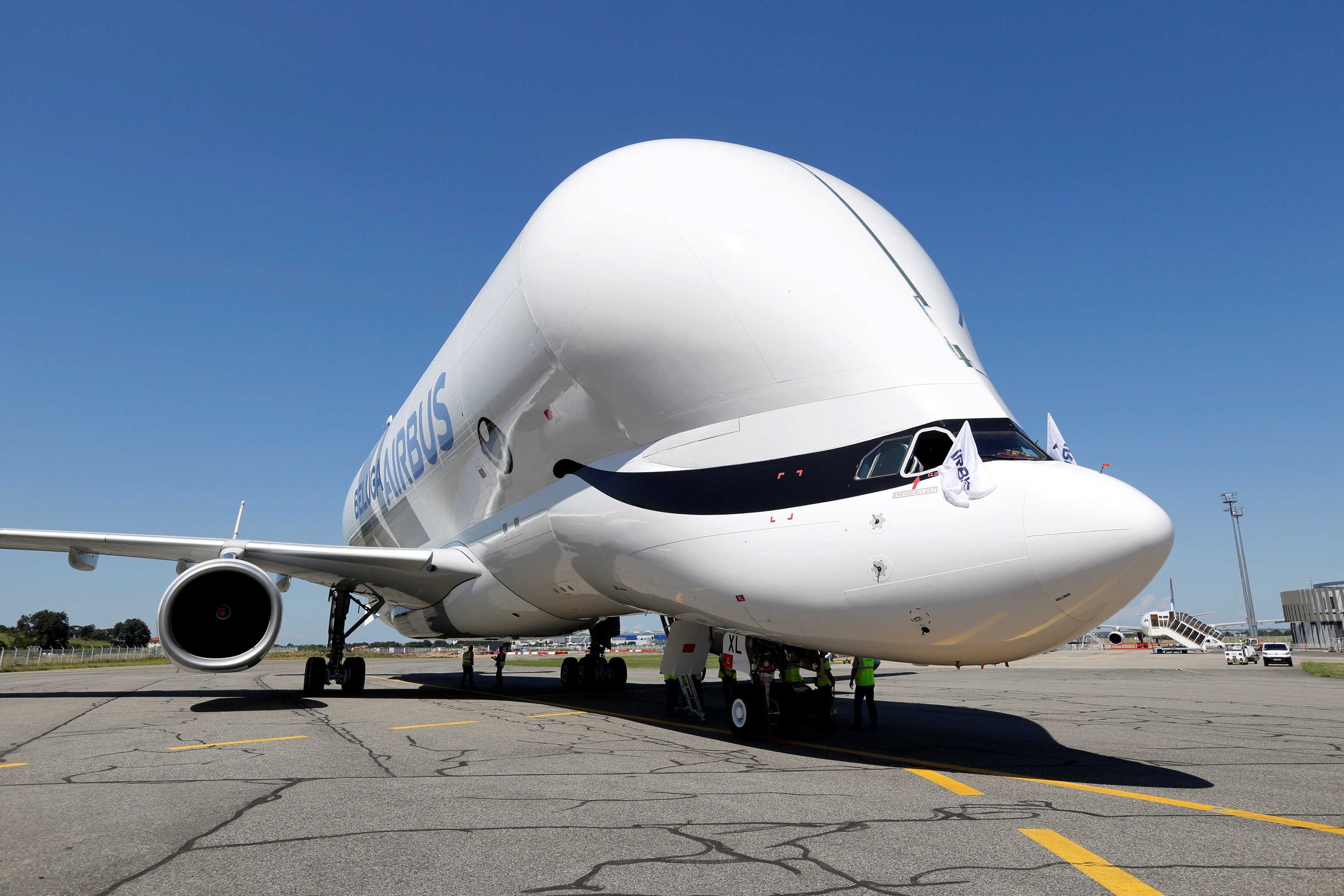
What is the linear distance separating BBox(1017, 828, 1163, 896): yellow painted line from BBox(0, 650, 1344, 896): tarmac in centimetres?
2

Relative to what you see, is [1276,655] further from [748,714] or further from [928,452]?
[928,452]

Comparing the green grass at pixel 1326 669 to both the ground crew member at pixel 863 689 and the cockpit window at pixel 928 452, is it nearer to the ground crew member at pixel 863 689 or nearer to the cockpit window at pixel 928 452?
the ground crew member at pixel 863 689

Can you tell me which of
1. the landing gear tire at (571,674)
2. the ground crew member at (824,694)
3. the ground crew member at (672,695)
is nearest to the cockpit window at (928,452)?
the ground crew member at (824,694)

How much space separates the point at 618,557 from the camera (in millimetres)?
9922

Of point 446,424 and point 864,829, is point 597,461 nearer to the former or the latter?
point 446,424

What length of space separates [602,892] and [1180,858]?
9.62 feet

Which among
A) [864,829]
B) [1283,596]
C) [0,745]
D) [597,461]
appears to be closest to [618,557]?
[597,461]

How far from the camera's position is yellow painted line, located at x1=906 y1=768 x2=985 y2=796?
20.3 ft

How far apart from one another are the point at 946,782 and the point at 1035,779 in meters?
0.78

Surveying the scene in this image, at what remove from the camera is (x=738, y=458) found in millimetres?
8523

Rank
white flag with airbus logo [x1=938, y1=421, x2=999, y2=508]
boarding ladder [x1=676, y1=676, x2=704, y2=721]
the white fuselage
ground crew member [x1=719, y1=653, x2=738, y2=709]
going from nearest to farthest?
the white fuselage, white flag with airbus logo [x1=938, y1=421, x2=999, y2=508], ground crew member [x1=719, y1=653, x2=738, y2=709], boarding ladder [x1=676, y1=676, x2=704, y2=721]

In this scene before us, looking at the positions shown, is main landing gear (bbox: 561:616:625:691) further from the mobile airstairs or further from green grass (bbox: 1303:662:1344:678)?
the mobile airstairs

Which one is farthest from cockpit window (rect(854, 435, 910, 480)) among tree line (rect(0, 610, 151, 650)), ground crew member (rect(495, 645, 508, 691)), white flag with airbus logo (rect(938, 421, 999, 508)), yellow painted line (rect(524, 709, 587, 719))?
tree line (rect(0, 610, 151, 650))

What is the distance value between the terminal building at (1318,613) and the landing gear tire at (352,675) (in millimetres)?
91552
